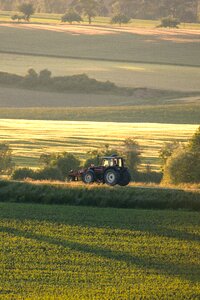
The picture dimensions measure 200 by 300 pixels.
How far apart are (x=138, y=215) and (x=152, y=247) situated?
5.69 meters

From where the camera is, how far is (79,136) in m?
87.7

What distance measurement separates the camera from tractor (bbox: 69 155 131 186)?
45344 millimetres

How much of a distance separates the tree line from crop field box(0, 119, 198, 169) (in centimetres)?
244

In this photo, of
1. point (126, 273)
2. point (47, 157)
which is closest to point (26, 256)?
point (126, 273)

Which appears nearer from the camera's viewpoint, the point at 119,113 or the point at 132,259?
the point at 132,259

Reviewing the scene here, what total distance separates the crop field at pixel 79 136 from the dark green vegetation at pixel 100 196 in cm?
2489

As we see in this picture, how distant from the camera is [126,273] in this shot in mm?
31109

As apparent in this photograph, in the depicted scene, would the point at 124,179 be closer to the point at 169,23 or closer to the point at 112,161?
the point at 112,161

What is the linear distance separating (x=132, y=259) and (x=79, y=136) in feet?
181

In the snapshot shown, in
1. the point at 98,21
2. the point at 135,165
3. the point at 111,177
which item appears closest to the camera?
the point at 111,177

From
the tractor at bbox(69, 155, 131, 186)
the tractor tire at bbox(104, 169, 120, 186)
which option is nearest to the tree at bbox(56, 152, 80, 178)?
the tractor at bbox(69, 155, 131, 186)

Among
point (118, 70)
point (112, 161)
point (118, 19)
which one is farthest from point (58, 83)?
point (112, 161)

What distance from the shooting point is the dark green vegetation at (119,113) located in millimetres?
105562

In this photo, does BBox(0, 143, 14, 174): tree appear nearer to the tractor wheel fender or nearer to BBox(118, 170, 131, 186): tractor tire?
the tractor wheel fender
